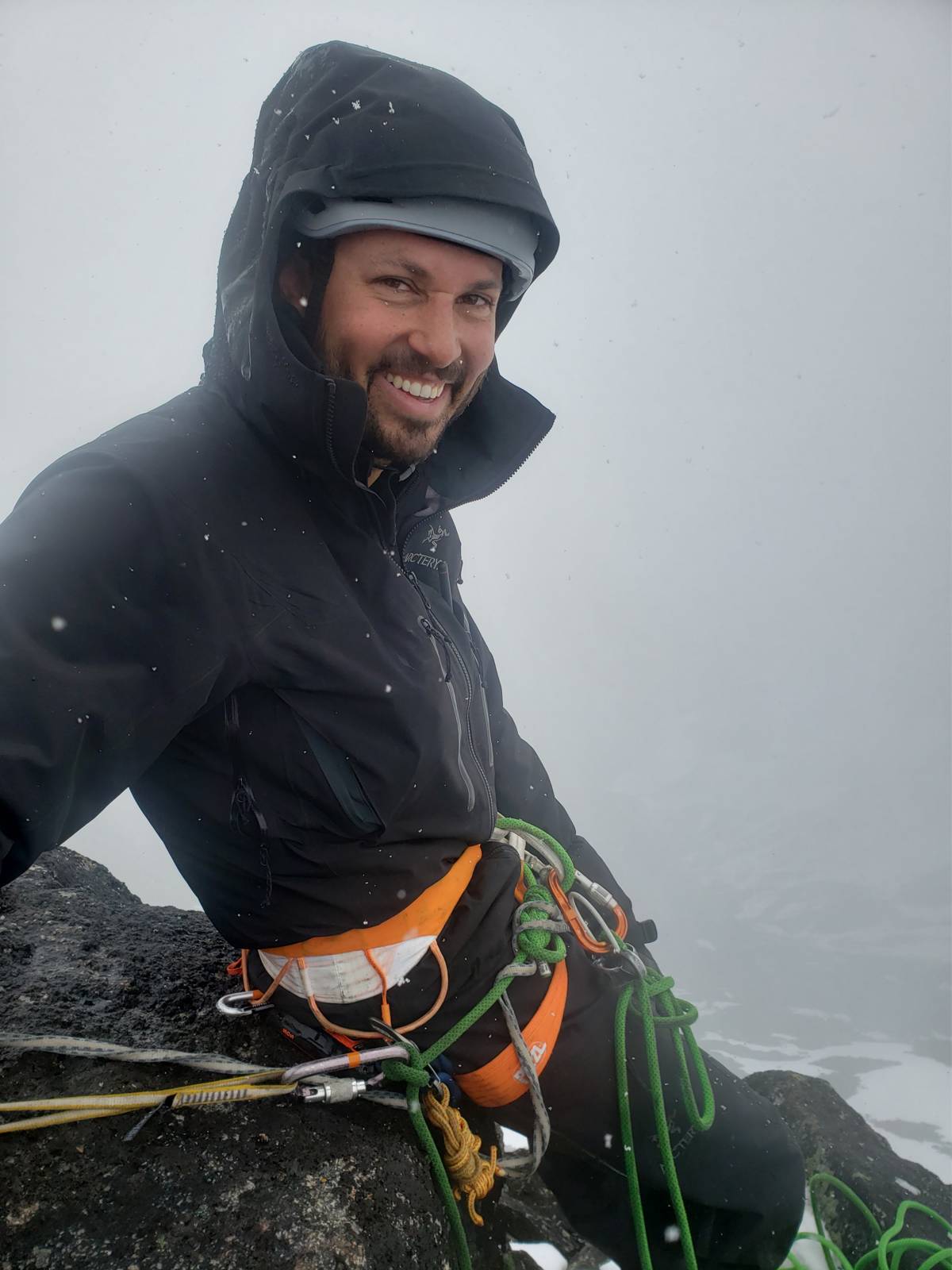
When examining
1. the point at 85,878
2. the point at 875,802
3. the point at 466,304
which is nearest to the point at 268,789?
the point at 466,304

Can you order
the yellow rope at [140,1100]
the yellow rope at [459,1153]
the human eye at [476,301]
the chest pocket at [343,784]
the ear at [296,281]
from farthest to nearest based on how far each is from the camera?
the human eye at [476,301] < the ear at [296,281] < the yellow rope at [459,1153] < the chest pocket at [343,784] < the yellow rope at [140,1100]

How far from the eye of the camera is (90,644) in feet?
5.33

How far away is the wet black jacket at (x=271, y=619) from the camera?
1.61 meters

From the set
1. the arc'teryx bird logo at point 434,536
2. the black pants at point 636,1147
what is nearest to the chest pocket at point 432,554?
the arc'teryx bird logo at point 434,536

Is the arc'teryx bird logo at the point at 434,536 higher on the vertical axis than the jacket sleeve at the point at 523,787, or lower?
higher

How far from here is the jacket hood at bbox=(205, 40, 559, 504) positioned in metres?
2.19

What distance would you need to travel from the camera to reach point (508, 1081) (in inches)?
102

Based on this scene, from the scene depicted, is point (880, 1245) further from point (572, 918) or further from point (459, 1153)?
point (459, 1153)

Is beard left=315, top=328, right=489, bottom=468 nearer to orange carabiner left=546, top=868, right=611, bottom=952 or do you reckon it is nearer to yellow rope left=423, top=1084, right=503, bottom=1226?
orange carabiner left=546, top=868, right=611, bottom=952

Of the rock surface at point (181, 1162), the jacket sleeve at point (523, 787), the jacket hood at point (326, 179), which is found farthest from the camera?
the jacket sleeve at point (523, 787)

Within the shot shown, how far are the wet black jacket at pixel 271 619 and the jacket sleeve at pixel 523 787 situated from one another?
2.45 feet

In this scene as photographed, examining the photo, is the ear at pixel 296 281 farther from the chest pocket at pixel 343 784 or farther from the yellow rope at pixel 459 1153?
the yellow rope at pixel 459 1153

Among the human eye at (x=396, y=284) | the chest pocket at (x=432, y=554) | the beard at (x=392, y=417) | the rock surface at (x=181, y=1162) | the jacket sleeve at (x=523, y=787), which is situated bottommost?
the rock surface at (x=181, y=1162)

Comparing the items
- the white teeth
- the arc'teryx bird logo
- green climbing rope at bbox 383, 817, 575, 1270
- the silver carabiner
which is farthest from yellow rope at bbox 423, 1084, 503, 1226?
the white teeth
